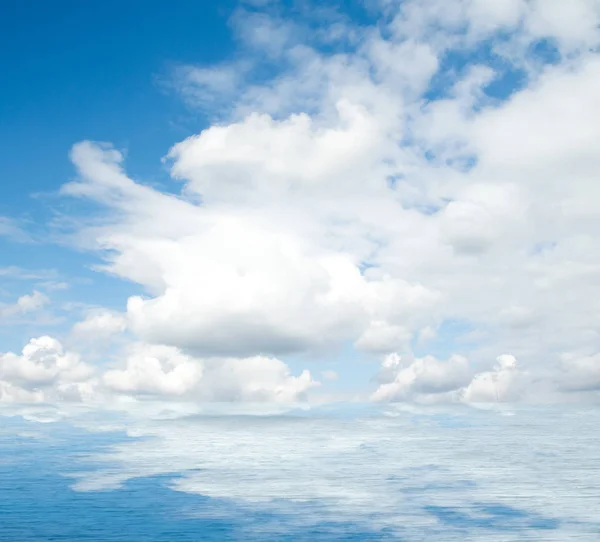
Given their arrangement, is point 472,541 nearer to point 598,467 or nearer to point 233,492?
point 233,492

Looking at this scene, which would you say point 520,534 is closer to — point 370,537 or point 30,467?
point 370,537

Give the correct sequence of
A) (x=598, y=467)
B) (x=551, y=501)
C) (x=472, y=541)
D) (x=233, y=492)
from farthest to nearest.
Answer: (x=598, y=467) < (x=233, y=492) < (x=551, y=501) < (x=472, y=541)

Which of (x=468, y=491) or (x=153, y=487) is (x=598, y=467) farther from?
(x=153, y=487)

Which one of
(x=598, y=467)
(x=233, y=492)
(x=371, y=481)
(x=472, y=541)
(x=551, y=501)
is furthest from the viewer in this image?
(x=598, y=467)

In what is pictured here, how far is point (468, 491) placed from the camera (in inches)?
4875

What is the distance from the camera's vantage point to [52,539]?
83.8 meters

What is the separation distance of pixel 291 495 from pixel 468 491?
45213 mm

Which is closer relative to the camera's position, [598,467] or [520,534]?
[520,534]

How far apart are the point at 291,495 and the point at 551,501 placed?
198 ft

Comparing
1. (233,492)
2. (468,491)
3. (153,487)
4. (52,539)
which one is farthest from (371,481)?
(52,539)

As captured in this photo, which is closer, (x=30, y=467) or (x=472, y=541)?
(x=472, y=541)

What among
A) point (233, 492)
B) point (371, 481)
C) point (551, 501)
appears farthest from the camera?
point (371, 481)

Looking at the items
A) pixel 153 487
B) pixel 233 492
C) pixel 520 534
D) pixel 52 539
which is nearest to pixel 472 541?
pixel 520 534

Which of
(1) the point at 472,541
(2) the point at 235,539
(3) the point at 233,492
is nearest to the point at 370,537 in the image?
(1) the point at 472,541
